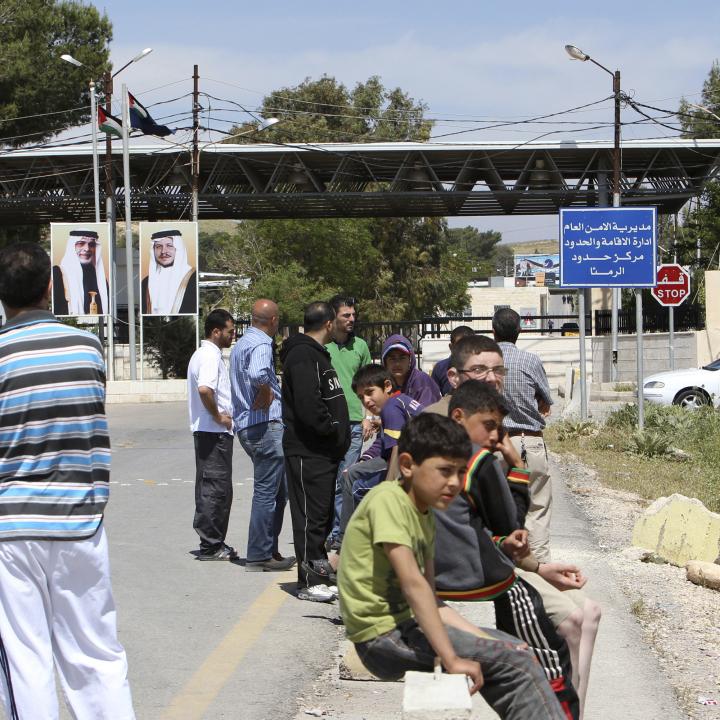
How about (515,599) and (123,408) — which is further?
(123,408)

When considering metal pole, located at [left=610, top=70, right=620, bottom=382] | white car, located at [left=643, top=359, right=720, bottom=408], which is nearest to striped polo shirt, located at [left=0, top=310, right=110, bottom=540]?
white car, located at [left=643, top=359, right=720, bottom=408]

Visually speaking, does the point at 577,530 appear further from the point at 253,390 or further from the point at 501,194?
the point at 501,194

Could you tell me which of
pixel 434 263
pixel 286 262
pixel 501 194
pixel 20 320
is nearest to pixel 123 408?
pixel 501 194

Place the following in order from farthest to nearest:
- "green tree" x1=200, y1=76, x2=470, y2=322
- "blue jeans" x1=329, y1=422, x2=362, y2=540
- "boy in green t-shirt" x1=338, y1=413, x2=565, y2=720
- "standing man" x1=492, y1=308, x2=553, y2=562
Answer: "green tree" x1=200, y1=76, x2=470, y2=322
"blue jeans" x1=329, y1=422, x2=362, y2=540
"standing man" x1=492, y1=308, x2=553, y2=562
"boy in green t-shirt" x1=338, y1=413, x2=565, y2=720

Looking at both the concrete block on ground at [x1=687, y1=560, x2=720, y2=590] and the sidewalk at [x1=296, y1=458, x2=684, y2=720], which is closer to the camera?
the sidewalk at [x1=296, y1=458, x2=684, y2=720]

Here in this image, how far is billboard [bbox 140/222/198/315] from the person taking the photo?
Answer: 31156mm

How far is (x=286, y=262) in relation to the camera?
176 ft

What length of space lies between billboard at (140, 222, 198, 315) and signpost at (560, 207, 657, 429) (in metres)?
15.1

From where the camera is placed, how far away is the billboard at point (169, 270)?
102 feet

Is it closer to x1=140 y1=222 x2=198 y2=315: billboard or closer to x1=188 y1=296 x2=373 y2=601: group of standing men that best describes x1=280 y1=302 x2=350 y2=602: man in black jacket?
x1=188 y1=296 x2=373 y2=601: group of standing men

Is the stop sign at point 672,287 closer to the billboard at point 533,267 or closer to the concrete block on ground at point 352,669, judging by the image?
the concrete block on ground at point 352,669

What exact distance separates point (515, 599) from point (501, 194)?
3574cm

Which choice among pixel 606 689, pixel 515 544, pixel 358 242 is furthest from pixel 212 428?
pixel 358 242

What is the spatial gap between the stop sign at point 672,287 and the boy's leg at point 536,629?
24.6 metres
